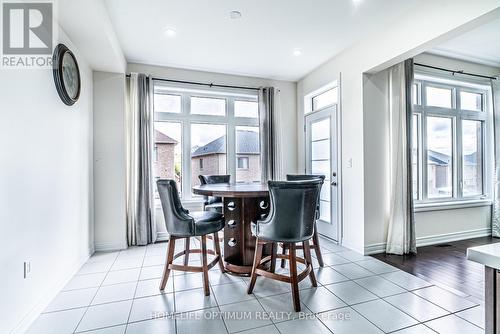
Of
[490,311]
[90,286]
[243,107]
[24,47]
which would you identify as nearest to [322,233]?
[243,107]

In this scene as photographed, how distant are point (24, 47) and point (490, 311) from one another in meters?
2.94

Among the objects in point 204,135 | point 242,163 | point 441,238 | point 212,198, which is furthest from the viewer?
point 242,163

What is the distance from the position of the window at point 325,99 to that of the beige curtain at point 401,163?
2.70 feet

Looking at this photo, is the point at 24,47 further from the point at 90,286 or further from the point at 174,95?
the point at 174,95

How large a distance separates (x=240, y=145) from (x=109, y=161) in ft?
6.83

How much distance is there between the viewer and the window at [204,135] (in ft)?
13.7

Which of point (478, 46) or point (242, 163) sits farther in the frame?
point (242, 163)

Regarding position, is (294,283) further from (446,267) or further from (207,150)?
(207,150)

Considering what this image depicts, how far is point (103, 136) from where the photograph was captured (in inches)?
138

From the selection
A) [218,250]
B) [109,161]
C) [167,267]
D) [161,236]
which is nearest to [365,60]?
[218,250]

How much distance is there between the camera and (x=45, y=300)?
211 centimetres

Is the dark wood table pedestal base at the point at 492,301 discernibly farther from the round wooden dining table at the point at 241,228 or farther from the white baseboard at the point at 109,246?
the white baseboard at the point at 109,246

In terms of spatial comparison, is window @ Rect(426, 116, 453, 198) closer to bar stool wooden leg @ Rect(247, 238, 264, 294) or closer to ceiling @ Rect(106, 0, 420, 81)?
ceiling @ Rect(106, 0, 420, 81)

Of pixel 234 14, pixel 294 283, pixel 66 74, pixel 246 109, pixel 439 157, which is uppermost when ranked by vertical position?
pixel 234 14
